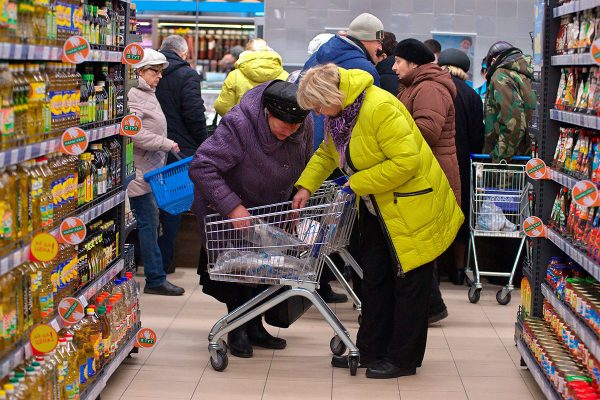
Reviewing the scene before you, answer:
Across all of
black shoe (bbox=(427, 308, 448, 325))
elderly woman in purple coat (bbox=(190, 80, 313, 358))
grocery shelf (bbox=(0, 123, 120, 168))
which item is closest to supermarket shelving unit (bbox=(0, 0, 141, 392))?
grocery shelf (bbox=(0, 123, 120, 168))

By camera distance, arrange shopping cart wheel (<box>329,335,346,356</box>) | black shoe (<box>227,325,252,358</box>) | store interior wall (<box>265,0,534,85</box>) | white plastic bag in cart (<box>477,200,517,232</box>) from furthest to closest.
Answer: store interior wall (<box>265,0,534,85</box>) → white plastic bag in cart (<box>477,200,517,232</box>) → black shoe (<box>227,325,252,358</box>) → shopping cart wheel (<box>329,335,346,356</box>)

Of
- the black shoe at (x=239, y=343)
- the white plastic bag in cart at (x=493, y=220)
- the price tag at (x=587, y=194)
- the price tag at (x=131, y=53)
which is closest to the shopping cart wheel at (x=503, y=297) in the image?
the white plastic bag in cart at (x=493, y=220)

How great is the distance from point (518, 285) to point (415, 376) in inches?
108

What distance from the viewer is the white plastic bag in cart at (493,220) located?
23.6 feet

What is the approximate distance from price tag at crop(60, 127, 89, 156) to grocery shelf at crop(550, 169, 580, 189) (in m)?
2.17

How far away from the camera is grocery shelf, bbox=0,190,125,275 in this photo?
339 centimetres

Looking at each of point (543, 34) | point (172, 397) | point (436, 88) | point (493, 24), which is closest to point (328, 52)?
point (436, 88)

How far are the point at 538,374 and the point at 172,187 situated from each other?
3.10 meters

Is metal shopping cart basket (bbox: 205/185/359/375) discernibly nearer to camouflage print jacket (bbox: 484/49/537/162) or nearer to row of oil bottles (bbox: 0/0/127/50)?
row of oil bottles (bbox: 0/0/127/50)

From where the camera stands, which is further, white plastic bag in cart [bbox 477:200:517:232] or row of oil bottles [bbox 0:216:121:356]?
white plastic bag in cart [bbox 477:200:517:232]

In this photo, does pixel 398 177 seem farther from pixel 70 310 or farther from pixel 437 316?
pixel 437 316

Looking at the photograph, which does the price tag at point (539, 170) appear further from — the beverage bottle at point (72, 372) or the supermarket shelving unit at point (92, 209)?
the beverage bottle at point (72, 372)

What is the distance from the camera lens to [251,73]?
7770mm

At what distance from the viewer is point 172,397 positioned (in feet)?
16.1
